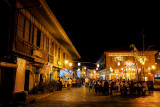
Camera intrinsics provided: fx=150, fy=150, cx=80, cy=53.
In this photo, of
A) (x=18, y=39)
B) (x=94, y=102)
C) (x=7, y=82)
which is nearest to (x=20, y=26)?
(x=18, y=39)

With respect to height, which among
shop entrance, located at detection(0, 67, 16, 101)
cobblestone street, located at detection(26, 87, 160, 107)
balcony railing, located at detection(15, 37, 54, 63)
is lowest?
cobblestone street, located at detection(26, 87, 160, 107)

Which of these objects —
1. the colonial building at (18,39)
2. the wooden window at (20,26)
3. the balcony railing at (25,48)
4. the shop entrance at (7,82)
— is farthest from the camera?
A: the wooden window at (20,26)

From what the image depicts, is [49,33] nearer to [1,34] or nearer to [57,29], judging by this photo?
[57,29]

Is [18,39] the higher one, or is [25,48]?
[18,39]

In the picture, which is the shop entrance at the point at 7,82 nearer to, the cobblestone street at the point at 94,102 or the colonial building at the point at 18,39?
the colonial building at the point at 18,39

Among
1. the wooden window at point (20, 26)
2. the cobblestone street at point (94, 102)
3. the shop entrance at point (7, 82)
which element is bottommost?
the cobblestone street at point (94, 102)

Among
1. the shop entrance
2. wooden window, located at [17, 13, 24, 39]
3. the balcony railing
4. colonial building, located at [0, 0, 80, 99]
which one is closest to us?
colonial building, located at [0, 0, 80, 99]

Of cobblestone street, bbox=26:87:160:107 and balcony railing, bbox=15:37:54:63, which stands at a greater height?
balcony railing, bbox=15:37:54:63

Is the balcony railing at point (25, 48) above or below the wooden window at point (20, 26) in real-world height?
below

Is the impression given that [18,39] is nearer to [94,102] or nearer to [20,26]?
[20,26]

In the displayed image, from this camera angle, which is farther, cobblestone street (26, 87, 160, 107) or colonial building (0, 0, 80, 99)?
cobblestone street (26, 87, 160, 107)

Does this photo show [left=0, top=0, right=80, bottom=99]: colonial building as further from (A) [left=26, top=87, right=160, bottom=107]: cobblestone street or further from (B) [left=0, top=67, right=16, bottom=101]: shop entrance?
(A) [left=26, top=87, right=160, bottom=107]: cobblestone street

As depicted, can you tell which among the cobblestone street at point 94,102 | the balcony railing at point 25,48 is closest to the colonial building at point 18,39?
the balcony railing at point 25,48

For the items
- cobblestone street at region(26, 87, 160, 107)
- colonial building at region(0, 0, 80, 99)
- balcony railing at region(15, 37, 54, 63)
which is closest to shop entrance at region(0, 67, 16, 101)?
colonial building at region(0, 0, 80, 99)
